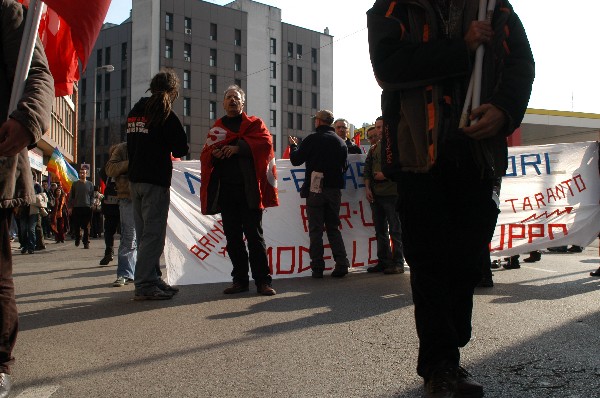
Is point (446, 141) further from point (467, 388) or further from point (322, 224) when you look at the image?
point (322, 224)

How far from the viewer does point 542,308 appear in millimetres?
4977

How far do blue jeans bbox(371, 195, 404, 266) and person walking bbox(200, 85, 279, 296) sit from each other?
1961 millimetres

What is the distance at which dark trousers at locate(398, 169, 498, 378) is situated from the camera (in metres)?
2.70

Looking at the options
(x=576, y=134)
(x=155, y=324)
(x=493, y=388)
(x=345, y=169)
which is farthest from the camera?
(x=576, y=134)

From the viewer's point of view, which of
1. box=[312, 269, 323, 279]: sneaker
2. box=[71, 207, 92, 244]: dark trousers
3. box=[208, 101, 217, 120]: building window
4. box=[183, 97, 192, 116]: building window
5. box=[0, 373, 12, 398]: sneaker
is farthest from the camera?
box=[208, 101, 217, 120]: building window

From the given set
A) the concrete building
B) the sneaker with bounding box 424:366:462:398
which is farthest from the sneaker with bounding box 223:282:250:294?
the concrete building

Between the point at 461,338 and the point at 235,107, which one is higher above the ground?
the point at 235,107

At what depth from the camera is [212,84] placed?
7125 cm

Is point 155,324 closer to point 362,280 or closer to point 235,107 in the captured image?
point 235,107

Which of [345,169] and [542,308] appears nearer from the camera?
[542,308]

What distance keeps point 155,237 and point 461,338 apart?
11.8 ft

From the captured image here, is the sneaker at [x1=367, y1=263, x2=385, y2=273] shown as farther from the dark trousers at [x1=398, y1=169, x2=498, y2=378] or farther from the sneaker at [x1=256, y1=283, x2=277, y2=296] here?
the dark trousers at [x1=398, y1=169, x2=498, y2=378]

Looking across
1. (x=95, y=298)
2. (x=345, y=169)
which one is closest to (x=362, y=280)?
(x=345, y=169)

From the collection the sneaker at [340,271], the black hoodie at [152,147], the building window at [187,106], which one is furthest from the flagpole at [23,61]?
the building window at [187,106]
